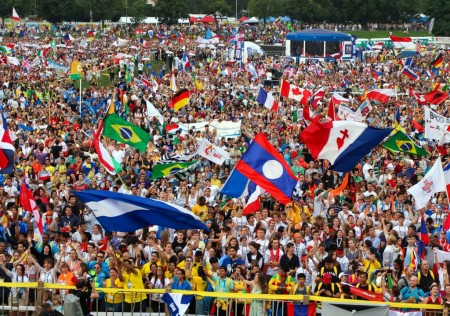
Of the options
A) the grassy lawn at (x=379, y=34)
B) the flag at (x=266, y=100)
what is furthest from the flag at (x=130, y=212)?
the grassy lawn at (x=379, y=34)

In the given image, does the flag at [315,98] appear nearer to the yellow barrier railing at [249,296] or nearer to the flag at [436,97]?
the flag at [436,97]

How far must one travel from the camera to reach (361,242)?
55.5 ft

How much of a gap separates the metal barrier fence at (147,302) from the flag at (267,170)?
410cm

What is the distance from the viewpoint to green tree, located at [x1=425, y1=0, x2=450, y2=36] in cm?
8844

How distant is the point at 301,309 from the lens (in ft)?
44.1

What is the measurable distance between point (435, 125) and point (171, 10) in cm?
7752

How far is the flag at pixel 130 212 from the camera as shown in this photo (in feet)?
50.2

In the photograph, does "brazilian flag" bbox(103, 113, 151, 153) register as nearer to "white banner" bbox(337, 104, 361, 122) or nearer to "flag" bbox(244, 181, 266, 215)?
"flag" bbox(244, 181, 266, 215)

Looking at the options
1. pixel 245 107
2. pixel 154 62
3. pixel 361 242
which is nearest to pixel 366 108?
pixel 245 107

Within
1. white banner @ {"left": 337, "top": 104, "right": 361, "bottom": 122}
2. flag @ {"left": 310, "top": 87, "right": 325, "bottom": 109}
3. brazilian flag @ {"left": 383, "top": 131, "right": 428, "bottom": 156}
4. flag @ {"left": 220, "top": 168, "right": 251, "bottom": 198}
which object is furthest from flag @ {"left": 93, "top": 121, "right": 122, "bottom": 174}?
flag @ {"left": 310, "top": 87, "right": 325, "bottom": 109}

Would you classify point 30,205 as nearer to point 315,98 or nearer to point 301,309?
point 301,309

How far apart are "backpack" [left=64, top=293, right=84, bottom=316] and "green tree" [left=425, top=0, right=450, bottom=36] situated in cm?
7793

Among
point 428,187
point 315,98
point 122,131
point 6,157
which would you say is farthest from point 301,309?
point 315,98

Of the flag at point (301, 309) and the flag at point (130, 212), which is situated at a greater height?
the flag at point (130, 212)
